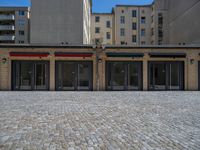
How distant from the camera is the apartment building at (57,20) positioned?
1226 inches

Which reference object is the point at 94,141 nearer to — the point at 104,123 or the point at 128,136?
the point at 128,136

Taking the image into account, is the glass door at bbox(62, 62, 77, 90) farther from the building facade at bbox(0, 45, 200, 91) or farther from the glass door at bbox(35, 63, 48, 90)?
the glass door at bbox(35, 63, 48, 90)

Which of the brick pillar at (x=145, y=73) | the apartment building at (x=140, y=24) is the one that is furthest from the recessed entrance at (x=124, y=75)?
the apartment building at (x=140, y=24)

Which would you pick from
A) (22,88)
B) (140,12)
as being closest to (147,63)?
(22,88)

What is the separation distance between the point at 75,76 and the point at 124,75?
4.51 meters

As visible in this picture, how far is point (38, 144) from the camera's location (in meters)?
5.42

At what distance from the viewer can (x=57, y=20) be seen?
31.2 meters

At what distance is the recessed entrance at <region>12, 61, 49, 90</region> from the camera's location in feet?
70.6

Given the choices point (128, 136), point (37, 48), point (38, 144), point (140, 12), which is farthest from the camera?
point (140, 12)

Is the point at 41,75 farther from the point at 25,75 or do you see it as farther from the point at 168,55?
the point at 168,55

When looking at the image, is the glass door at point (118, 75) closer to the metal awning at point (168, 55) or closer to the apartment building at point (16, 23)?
the metal awning at point (168, 55)

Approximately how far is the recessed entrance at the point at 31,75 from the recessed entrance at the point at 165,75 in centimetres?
971

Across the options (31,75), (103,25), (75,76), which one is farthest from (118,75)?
(103,25)

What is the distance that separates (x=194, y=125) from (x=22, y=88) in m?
17.2
